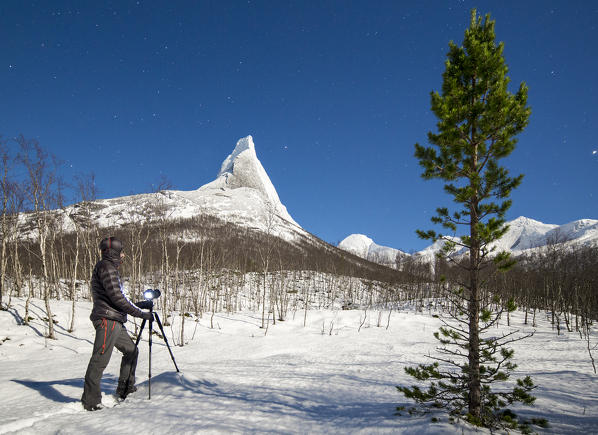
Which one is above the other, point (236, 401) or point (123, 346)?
point (123, 346)

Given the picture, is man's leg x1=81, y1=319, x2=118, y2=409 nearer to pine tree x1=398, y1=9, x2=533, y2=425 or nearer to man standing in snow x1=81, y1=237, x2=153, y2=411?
man standing in snow x1=81, y1=237, x2=153, y2=411

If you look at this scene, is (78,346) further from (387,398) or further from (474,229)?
(474,229)

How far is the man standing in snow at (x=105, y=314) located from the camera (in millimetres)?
4000

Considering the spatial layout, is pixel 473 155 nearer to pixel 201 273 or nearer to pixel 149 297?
pixel 149 297

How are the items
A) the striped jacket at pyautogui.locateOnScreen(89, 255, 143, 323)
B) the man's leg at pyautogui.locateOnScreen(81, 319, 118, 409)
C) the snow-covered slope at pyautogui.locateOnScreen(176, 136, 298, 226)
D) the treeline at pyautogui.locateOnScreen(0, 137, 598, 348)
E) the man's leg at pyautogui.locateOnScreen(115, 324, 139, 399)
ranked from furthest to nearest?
the snow-covered slope at pyautogui.locateOnScreen(176, 136, 298, 226), the treeline at pyautogui.locateOnScreen(0, 137, 598, 348), the man's leg at pyautogui.locateOnScreen(115, 324, 139, 399), the striped jacket at pyautogui.locateOnScreen(89, 255, 143, 323), the man's leg at pyautogui.locateOnScreen(81, 319, 118, 409)

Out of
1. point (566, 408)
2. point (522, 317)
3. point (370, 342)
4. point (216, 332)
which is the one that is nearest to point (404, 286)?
point (522, 317)

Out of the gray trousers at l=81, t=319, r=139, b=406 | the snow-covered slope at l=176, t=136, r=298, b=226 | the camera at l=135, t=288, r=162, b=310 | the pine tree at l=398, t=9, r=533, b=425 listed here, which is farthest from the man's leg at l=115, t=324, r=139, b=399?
the snow-covered slope at l=176, t=136, r=298, b=226

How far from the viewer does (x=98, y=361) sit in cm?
404

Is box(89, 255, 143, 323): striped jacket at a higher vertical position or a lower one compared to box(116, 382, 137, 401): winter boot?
higher

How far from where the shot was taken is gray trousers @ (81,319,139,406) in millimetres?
3984

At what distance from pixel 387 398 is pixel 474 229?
391 centimetres

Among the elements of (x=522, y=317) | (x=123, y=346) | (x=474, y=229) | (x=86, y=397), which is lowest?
(x=522, y=317)

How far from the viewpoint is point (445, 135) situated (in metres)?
4.64

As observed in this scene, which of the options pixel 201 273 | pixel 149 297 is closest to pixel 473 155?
pixel 149 297
